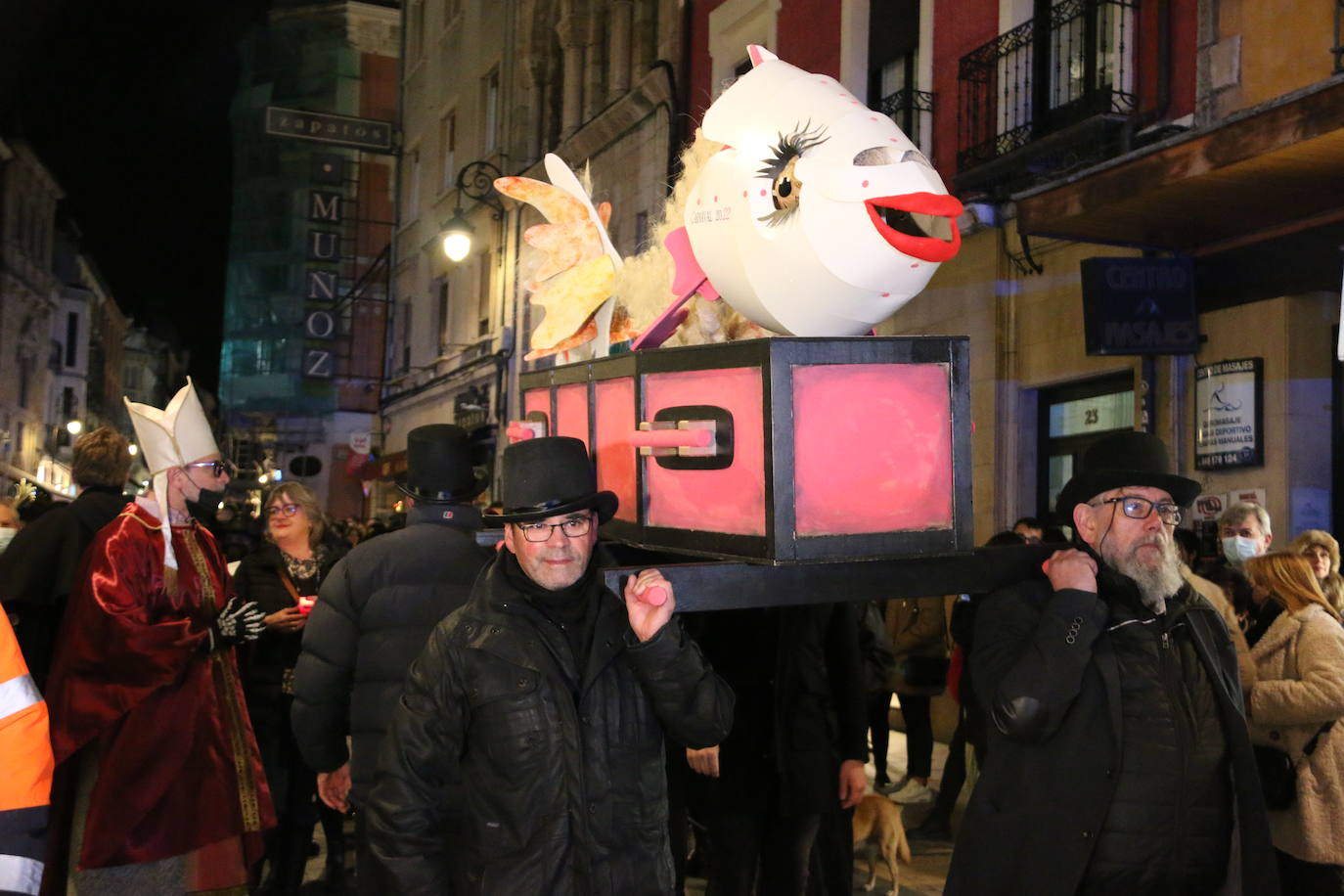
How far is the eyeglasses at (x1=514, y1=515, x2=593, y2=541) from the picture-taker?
10.4 feet

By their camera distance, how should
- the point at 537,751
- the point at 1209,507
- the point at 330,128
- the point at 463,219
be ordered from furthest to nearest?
the point at 330,128, the point at 463,219, the point at 1209,507, the point at 537,751

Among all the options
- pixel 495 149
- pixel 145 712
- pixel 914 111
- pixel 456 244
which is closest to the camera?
pixel 145 712

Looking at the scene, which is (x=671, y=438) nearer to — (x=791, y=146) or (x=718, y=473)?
(x=718, y=473)

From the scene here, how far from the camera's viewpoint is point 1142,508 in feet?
11.3

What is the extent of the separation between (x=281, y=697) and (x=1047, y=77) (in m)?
7.73

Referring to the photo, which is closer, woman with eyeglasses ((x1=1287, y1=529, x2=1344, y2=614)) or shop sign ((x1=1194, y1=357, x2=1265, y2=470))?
woman with eyeglasses ((x1=1287, y1=529, x2=1344, y2=614))

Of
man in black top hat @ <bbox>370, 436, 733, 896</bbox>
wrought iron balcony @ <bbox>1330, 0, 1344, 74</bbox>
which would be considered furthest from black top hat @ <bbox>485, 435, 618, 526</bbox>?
wrought iron balcony @ <bbox>1330, 0, 1344, 74</bbox>

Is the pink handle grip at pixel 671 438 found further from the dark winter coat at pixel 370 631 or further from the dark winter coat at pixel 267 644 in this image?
the dark winter coat at pixel 267 644

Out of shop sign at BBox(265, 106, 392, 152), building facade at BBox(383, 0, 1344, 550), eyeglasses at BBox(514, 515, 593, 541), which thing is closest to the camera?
eyeglasses at BBox(514, 515, 593, 541)

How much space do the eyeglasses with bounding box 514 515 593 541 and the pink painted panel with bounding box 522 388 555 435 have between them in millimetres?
644

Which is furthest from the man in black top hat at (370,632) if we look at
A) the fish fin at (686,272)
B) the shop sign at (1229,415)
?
the shop sign at (1229,415)

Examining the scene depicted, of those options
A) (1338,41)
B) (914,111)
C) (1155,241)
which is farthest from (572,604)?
(914,111)

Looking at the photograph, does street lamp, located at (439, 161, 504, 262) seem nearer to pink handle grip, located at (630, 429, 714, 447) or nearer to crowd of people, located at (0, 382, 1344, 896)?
crowd of people, located at (0, 382, 1344, 896)

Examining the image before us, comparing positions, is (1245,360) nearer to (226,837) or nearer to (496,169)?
(226,837)
